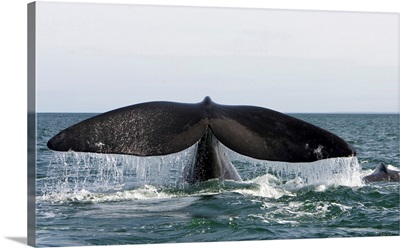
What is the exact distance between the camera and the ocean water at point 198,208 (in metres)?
9.78

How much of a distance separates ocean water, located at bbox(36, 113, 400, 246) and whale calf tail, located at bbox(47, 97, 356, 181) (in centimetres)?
15

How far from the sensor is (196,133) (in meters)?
9.39

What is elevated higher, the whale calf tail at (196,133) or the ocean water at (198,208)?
the whale calf tail at (196,133)

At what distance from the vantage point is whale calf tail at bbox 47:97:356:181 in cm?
878

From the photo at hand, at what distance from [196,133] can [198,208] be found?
131 centimetres

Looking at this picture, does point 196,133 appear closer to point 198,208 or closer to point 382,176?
point 198,208

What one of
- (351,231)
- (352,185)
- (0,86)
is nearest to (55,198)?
(0,86)

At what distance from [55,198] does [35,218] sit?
119 cm

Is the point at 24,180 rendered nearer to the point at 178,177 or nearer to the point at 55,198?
the point at 55,198

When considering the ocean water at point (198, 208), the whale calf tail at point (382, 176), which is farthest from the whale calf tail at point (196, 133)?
the whale calf tail at point (382, 176)

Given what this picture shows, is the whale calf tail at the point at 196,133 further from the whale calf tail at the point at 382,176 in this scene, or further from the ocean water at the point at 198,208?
the whale calf tail at the point at 382,176

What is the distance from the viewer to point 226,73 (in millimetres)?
11484

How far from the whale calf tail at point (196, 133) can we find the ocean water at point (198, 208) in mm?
146

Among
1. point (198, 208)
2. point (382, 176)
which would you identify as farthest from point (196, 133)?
point (382, 176)
